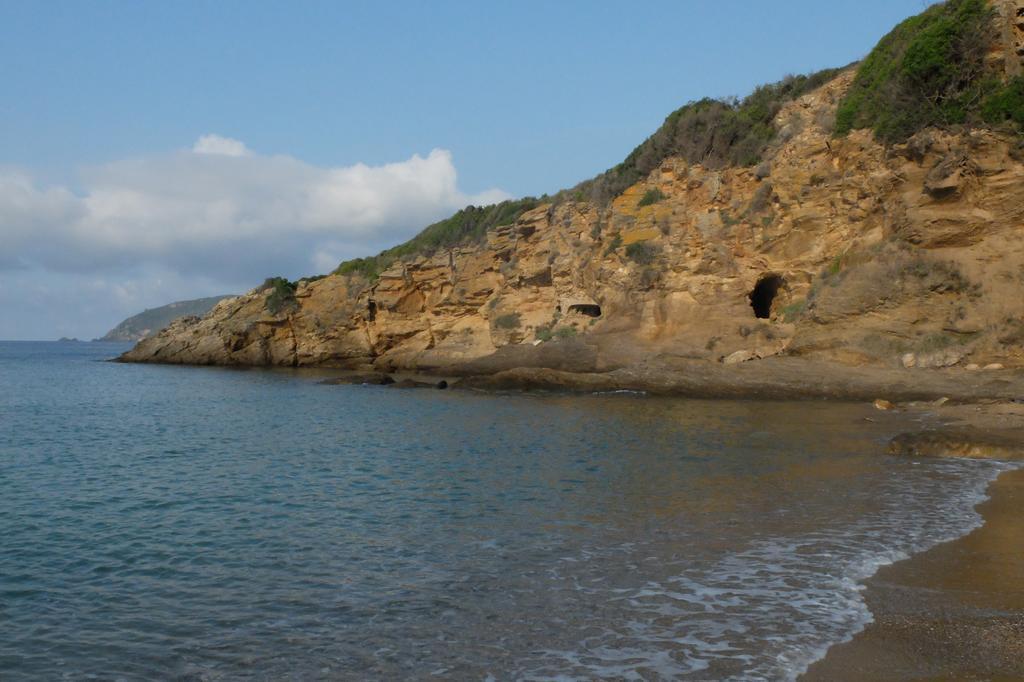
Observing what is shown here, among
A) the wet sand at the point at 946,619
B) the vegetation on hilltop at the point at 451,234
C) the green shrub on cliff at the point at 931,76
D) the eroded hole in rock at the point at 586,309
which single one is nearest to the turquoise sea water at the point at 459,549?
the wet sand at the point at 946,619

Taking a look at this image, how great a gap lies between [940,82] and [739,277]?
9512mm

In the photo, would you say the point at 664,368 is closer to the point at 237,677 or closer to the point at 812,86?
the point at 812,86

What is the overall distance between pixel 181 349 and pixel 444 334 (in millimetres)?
21818

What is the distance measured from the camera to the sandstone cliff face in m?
23.7

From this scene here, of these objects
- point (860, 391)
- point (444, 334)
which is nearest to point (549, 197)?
point (444, 334)

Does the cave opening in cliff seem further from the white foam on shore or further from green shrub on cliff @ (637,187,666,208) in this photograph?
the white foam on shore

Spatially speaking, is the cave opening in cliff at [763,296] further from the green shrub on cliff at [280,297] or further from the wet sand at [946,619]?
the green shrub on cliff at [280,297]

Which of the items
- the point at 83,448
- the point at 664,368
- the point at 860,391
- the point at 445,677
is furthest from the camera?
the point at 664,368

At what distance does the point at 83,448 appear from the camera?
16.6 m

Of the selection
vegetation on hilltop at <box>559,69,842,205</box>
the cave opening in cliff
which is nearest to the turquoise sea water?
the cave opening in cliff

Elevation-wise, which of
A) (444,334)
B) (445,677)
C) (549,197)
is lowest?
(445,677)

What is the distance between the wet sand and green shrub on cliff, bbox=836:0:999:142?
21623mm

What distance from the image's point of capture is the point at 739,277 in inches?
1224

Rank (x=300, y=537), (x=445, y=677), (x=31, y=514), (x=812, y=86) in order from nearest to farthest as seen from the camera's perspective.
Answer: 1. (x=445, y=677)
2. (x=300, y=537)
3. (x=31, y=514)
4. (x=812, y=86)
